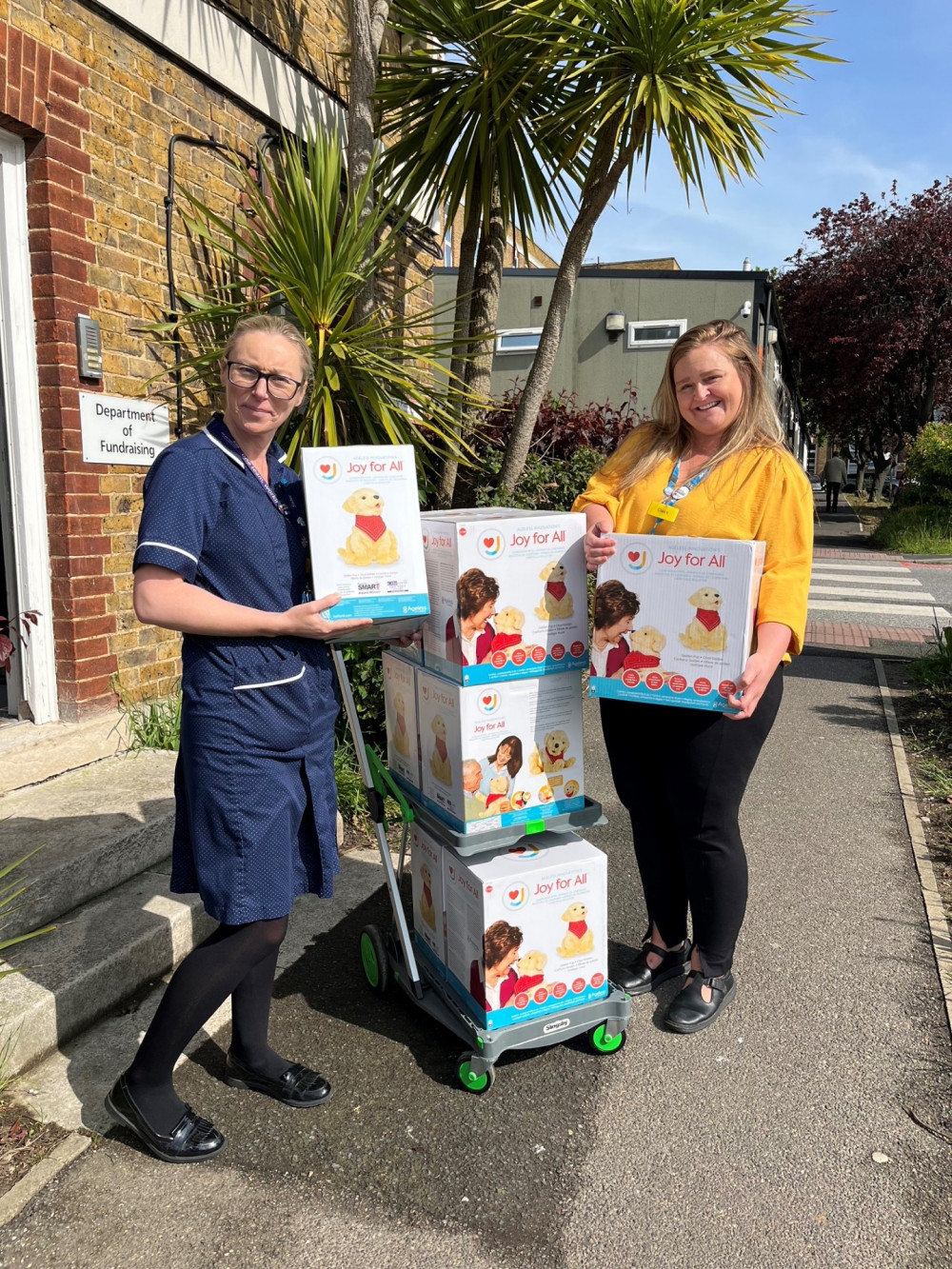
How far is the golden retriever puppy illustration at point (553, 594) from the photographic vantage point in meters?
2.69

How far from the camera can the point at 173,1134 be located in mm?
2428

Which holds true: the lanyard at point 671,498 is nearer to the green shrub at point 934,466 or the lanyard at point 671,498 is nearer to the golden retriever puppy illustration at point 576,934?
the golden retriever puppy illustration at point 576,934

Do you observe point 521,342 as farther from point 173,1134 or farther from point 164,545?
point 173,1134

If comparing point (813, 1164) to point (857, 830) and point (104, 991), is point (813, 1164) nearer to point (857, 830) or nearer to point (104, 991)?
point (104, 991)

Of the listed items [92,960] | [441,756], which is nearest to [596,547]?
[441,756]

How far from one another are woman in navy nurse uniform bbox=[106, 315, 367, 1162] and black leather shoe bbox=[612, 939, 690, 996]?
1.27 metres

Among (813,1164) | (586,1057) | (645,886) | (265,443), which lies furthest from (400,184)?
(813,1164)

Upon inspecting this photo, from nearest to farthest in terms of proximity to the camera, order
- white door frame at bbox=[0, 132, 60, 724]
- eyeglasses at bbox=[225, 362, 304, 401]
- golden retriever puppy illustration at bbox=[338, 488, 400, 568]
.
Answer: eyeglasses at bbox=[225, 362, 304, 401], golden retriever puppy illustration at bbox=[338, 488, 400, 568], white door frame at bbox=[0, 132, 60, 724]

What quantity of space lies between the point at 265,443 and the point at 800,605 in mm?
1572

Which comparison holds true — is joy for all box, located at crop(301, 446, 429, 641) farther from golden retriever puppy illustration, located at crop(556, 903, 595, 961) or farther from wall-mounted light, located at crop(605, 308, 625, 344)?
wall-mounted light, located at crop(605, 308, 625, 344)

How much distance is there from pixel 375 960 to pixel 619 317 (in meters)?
12.3

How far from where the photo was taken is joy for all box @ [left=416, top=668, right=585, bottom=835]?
2684mm

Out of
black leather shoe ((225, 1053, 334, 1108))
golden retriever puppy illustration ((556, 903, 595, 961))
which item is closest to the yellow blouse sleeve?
golden retriever puppy illustration ((556, 903, 595, 961))

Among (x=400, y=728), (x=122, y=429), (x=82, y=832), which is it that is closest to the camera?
(x=400, y=728)
